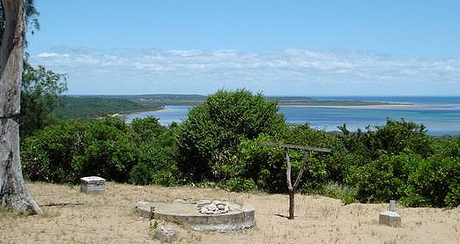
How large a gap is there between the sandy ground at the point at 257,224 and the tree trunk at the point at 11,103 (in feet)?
A: 1.06

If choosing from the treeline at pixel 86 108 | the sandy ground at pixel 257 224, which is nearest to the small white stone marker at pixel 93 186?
the sandy ground at pixel 257 224

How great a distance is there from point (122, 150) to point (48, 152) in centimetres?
237

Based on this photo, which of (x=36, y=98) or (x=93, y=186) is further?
(x=36, y=98)

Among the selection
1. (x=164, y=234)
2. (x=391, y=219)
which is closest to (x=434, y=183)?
(x=391, y=219)

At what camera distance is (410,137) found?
62.0 feet

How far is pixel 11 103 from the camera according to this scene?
10.3m

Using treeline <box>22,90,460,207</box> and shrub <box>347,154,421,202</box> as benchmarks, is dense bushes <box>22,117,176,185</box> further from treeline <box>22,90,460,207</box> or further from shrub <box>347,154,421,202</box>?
shrub <box>347,154,421,202</box>

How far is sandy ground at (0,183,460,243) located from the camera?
9.11 meters

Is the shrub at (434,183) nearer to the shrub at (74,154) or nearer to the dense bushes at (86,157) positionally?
the dense bushes at (86,157)

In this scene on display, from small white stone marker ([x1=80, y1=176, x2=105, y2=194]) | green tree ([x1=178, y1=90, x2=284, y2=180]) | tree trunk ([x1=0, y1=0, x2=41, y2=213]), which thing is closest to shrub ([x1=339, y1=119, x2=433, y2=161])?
green tree ([x1=178, y1=90, x2=284, y2=180])

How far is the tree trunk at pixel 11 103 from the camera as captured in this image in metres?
10.2

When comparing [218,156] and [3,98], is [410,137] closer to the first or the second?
[218,156]

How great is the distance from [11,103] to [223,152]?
8939mm

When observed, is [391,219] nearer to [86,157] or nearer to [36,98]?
[86,157]
